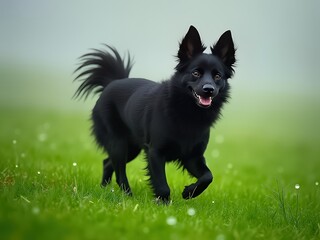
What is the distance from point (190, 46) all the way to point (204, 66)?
0.33 metres

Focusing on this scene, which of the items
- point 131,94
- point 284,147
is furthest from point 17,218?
point 284,147

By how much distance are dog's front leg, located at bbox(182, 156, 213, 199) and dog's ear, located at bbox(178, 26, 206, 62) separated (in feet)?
3.61

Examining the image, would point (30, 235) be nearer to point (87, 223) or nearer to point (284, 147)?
point (87, 223)

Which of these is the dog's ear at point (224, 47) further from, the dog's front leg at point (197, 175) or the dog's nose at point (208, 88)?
the dog's front leg at point (197, 175)

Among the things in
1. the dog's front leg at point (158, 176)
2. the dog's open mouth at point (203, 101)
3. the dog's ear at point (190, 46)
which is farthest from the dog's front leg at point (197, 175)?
the dog's ear at point (190, 46)

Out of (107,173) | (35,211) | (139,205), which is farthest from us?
(107,173)

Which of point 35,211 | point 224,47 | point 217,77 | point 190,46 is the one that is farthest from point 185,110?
point 35,211

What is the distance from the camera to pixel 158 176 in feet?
16.8

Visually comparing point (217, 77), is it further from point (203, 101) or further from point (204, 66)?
point (203, 101)

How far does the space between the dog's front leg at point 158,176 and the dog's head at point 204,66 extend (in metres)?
0.72

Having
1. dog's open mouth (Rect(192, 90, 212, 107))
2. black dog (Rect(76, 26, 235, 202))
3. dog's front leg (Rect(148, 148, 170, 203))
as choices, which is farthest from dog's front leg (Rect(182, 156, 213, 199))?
dog's open mouth (Rect(192, 90, 212, 107))

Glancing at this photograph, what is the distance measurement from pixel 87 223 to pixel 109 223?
18 centimetres

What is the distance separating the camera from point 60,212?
12.0 feet

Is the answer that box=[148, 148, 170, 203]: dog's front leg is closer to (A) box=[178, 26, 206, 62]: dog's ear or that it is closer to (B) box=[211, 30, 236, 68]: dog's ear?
(A) box=[178, 26, 206, 62]: dog's ear
